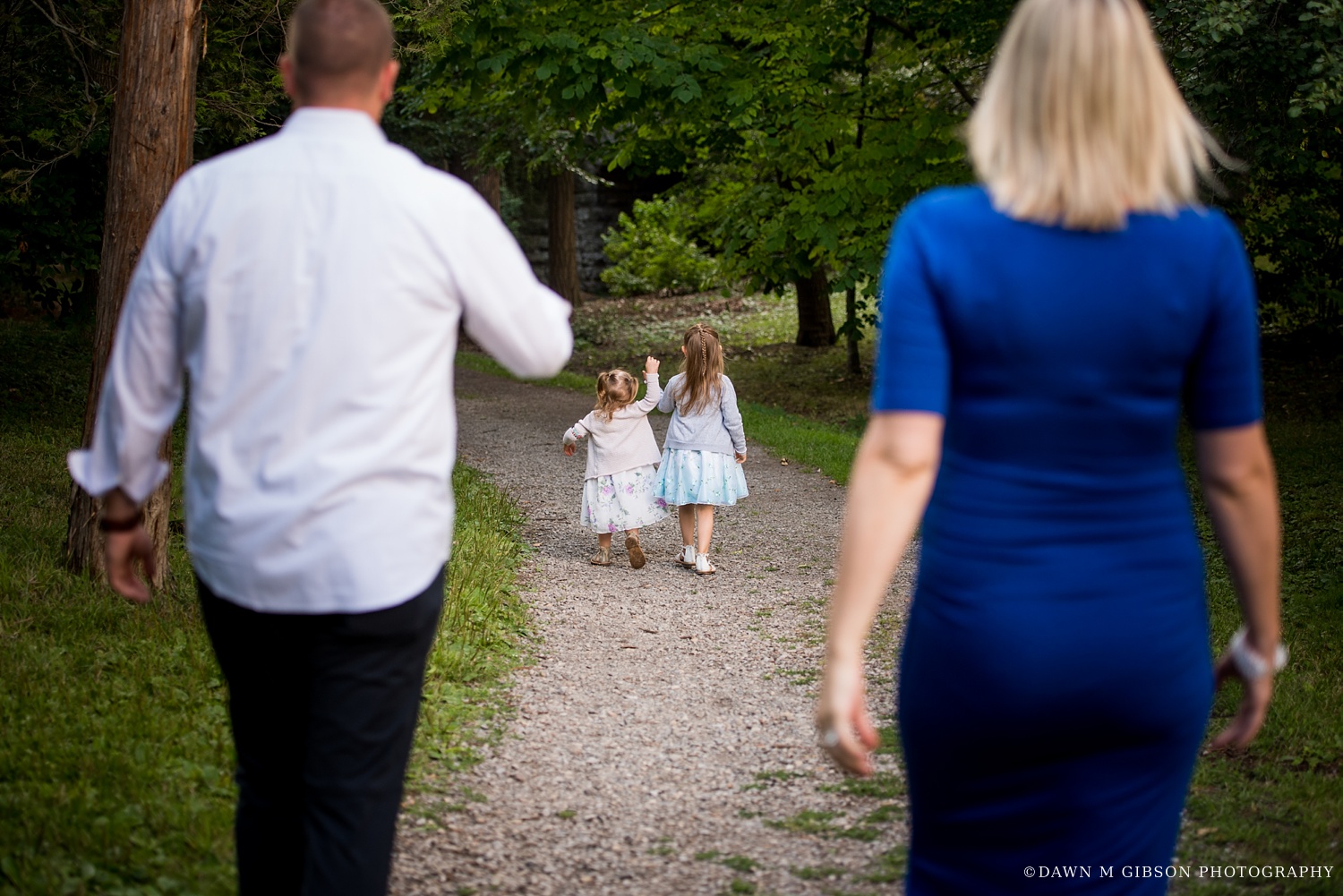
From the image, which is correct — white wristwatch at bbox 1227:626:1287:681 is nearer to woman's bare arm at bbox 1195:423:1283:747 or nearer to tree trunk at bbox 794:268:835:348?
woman's bare arm at bbox 1195:423:1283:747

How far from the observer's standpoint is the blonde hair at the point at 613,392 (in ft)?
26.8

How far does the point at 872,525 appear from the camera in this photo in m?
2.04

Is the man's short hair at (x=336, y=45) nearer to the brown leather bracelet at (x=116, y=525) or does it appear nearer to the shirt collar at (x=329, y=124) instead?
the shirt collar at (x=329, y=124)

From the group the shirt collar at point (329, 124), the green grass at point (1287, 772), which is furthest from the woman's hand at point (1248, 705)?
the shirt collar at point (329, 124)

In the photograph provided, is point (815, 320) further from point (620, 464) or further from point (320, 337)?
point (320, 337)

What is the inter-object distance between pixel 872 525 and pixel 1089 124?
2.35ft

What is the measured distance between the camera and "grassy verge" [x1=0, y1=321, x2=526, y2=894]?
3.66m

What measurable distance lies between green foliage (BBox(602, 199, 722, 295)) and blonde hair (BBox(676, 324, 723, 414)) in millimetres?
21819

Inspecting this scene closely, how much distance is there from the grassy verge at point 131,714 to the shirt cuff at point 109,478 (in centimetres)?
147

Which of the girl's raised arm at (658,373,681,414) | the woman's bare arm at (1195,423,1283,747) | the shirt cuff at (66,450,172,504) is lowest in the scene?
the girl's raised arm at (658,373,681,414)

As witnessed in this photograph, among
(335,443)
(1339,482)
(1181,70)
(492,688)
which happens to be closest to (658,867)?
(492,688)

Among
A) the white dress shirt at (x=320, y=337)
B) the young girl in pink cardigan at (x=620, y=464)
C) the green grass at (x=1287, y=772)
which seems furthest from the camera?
the young girl in pink cardigan at (x=620, y=464)

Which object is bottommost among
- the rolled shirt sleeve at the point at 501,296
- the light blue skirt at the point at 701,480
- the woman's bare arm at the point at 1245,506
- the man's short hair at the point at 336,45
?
the light blue skirt at the point at 701,480

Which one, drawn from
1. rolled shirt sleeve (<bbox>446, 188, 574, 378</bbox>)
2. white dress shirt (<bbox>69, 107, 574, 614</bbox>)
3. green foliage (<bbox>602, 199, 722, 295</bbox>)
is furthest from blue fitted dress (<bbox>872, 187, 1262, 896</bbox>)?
green foliage (<bbox>602, 199, 722, 295</bbox>)
